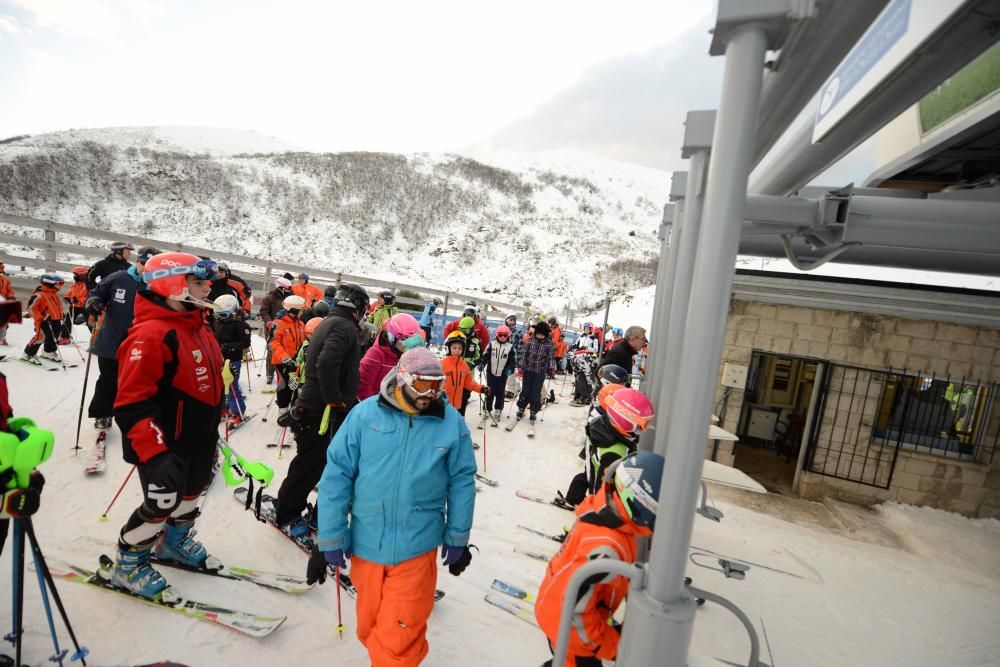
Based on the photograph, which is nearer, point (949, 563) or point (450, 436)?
point (450, 436)

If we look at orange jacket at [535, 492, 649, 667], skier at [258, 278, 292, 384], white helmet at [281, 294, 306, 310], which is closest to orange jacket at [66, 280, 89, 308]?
skier at [258, 278, 292, 384]

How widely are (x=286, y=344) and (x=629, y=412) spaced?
511cm

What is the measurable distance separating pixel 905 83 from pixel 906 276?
28.5 feet

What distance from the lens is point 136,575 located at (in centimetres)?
292

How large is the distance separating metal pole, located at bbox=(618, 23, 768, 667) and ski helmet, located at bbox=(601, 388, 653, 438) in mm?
1871

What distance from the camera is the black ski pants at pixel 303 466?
3.69 metres

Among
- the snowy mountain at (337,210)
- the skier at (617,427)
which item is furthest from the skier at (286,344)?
the snowy mountain at (337,210)

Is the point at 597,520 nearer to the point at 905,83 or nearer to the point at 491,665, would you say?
the point at 491,665

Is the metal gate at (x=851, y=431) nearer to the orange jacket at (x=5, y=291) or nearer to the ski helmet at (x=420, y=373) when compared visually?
the ski helmet at (x=420, y=373)

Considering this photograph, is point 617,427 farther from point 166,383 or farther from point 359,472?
point 166,383

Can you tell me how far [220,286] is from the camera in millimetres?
6738

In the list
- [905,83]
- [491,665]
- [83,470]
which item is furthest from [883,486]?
[83,470]

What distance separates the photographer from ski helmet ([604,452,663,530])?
6.26 ft

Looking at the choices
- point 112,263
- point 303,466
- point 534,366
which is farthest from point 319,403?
point 534,366
